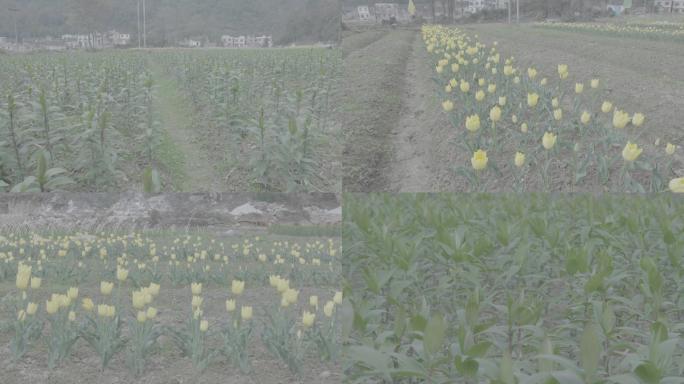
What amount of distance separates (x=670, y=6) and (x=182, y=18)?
2982 millimetres

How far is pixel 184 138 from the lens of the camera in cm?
323

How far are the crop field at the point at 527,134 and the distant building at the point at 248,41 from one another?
27.3 inches

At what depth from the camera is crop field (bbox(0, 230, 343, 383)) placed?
1.58m

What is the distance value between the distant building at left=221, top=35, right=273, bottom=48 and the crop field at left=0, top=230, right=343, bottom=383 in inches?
37.5

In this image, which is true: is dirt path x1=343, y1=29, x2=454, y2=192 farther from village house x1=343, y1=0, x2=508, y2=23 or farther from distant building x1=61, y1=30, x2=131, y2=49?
distant building x1=61, y1=30, x2=131, y2=49

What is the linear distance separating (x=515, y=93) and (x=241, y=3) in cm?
252

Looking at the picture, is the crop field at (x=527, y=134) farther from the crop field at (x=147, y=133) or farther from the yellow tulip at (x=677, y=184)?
the crop field at (x=147, y=133)

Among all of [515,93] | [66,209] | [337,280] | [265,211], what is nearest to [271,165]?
[265,211]

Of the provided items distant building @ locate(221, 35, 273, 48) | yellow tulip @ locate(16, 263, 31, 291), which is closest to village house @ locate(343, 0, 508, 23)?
distant building @ locate(221, 35, 273, 48)

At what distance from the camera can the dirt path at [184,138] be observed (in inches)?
94.7

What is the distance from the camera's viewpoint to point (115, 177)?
91.3 inches

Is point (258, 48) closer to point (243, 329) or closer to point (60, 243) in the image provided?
point (60, 243)

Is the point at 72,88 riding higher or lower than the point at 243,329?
higher

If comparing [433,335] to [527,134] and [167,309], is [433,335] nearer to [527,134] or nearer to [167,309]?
[167,309]
